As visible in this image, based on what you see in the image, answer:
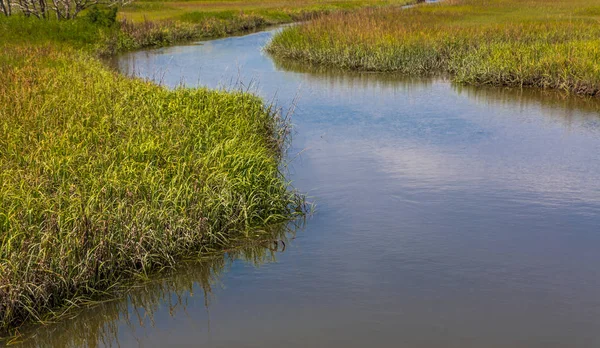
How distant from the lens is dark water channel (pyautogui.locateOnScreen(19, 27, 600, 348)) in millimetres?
7363

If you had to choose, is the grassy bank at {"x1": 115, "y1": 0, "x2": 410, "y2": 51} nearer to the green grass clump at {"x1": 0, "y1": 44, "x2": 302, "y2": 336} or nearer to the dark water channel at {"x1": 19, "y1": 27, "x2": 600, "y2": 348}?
the green grass clump at {"x1": 0, "y1": 44, "x2": 302, "y2": 336}

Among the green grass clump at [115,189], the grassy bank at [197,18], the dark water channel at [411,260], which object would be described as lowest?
the dark water channel at [411,260]

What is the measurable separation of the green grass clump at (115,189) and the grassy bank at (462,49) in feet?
34.4

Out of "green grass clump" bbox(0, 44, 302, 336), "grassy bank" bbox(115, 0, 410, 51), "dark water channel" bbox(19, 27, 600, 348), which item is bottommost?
"dark water channel" bbox(19, 27, 600, 348)

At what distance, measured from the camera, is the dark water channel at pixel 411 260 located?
7.36 metres

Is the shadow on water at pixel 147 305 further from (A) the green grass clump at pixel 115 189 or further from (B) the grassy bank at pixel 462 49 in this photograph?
(B) the grassy bank at pixel 462 49

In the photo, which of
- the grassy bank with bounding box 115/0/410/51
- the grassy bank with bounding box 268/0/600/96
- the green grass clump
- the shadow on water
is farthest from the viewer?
the grassy bank with bounding box 115/0/410/51

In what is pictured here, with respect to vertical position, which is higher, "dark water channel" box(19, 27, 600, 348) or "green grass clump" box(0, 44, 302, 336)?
"green grass clump" box(0, 44, 302, 336)

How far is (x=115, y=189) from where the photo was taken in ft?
29.3

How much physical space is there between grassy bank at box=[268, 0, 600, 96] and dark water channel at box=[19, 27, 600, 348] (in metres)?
4.80

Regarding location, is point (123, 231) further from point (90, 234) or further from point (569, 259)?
point (569, 259)

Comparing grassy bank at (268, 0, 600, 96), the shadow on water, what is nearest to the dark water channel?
the shadow on water

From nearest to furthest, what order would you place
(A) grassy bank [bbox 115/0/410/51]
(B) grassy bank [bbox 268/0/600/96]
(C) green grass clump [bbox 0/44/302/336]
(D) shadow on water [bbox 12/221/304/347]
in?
(D) shadow on water [bbox 12/221/304/347] → (C) green grass clump [bbox 0/44/302/336] → (B) grassy bank [bbox 268/0/600/96] → (A) grassy bank [bbox 115/0/410/51]

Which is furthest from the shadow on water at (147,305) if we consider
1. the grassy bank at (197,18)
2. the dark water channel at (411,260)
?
the grassy bank at (197,18)
